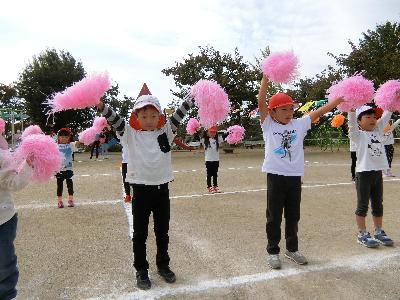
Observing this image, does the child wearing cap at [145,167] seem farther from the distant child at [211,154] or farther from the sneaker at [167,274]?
the distant child at [211,154]

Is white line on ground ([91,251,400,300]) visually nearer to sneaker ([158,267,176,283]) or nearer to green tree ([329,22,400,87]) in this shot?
sneaker ([158,267,176,283])

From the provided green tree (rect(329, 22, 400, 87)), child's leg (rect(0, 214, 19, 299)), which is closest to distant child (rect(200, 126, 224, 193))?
child's leg (rect(0, 214, 19, 299))

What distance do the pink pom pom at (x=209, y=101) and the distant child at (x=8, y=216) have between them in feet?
5.72

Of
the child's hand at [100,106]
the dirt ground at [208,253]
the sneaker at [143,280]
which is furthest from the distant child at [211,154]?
the child's hand at [100,106]

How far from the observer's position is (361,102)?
4.21 m

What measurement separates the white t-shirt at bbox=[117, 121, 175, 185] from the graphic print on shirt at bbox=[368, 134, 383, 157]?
2434 mm

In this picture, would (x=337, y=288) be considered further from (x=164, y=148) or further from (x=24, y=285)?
(x=24, y=285)

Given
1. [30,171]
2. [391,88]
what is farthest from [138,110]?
[391,88]

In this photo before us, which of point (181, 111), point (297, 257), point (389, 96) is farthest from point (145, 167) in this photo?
point (389, 96)

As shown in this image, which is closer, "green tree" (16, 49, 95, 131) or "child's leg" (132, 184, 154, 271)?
"child's leg" (132, 184, 154, 271)

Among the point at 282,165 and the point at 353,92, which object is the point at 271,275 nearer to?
the point at 282,165

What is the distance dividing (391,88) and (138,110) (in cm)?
298

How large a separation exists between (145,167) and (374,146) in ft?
9.02

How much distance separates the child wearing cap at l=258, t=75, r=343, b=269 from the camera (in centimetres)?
400
